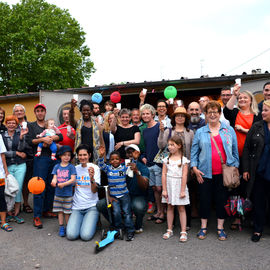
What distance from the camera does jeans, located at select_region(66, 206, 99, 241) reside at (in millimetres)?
3736

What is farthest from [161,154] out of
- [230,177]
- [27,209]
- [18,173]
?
[27,209]

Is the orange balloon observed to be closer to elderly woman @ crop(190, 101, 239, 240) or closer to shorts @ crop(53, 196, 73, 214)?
shorts @ crop(53, 196, 73, 214)

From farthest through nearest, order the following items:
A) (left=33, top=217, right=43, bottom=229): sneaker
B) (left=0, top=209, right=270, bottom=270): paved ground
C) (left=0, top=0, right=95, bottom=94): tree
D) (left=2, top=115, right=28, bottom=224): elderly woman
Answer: (left=0, top=0, right=95, bottom=94): tree
(left=2, top=115, right=28, bottom=224): elderly woman
(left=33, top=217, right=43, bottom=229): sneaker
(left=0, top=209, right=270, bottom=270): paved ground

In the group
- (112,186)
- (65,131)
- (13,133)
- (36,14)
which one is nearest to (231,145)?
(112,186)

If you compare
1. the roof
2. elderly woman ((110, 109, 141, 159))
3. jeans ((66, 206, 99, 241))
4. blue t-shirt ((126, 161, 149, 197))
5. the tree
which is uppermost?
the tree

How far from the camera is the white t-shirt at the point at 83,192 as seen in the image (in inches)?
160

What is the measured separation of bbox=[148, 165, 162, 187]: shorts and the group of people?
2cm

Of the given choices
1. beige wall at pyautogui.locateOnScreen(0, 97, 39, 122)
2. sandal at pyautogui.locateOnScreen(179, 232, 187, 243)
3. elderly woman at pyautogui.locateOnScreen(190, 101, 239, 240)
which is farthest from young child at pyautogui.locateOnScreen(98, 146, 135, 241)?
beige wall at pyautogui.locateOnScreen(0, 97, 39, 122)

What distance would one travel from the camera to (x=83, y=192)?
4.13 m

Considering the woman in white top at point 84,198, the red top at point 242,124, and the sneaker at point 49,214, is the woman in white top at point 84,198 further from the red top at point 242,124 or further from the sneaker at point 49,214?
the red top at point 242,124

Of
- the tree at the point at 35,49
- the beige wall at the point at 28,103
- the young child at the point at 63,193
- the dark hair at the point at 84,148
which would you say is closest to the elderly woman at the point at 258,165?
the dark hair at the point at 84,148

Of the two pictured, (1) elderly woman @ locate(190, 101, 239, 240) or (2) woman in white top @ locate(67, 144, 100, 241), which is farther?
(2) woman in white top @ locate(67, 144, 100, 241)

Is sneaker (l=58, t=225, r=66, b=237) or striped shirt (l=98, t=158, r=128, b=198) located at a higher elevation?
striped shirt (l=98, t=158, r=128, b=198)

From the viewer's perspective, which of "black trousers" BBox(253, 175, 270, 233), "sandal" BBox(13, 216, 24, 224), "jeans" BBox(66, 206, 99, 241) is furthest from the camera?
"sandal" BBox(13, 216, 24, 224)
